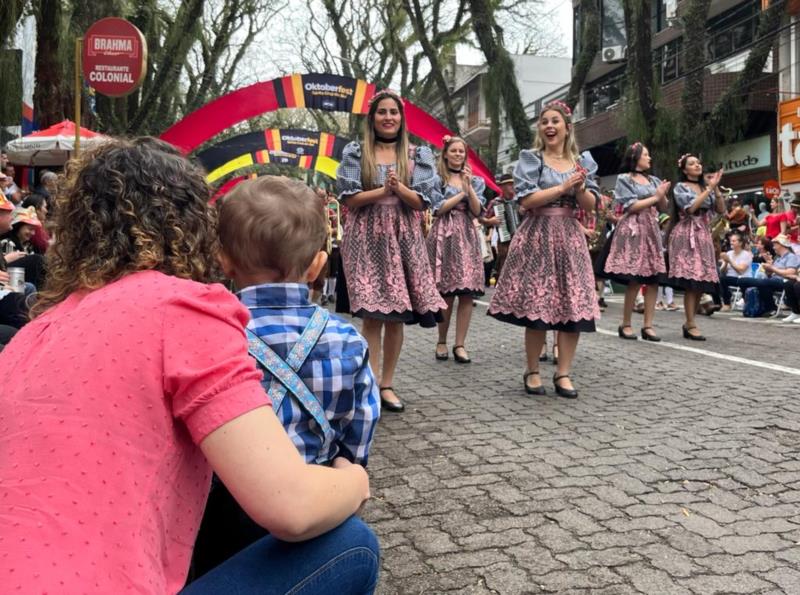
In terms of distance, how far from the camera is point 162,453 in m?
1.32

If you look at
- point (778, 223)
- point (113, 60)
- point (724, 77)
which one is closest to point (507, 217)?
point (113, 60)

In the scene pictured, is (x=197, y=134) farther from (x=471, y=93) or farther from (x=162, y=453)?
(x=471, y=93)

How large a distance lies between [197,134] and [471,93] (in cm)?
4151

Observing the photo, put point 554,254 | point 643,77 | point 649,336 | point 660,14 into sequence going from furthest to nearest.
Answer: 1. point 660,14
2. point 643,77
3. point 649,336
4. point 554,254

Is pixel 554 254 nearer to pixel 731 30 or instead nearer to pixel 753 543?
pixel 753 543

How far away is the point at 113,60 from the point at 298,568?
10016 mm

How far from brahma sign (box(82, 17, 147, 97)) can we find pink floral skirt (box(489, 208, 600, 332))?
6557 mm

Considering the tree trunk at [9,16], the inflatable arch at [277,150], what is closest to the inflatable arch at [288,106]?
the tree trunk at [9,16]

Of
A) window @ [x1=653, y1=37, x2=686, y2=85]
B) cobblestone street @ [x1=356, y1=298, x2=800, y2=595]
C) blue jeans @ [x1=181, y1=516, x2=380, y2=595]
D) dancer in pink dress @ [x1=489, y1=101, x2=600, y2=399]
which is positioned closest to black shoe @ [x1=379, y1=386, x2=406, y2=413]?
cobblestone street @ [x1=356, y1=298, x2=800, y2=595]

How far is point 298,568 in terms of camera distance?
61.0 inches

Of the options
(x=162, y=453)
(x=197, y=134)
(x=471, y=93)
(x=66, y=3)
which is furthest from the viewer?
(x=471, y=93)

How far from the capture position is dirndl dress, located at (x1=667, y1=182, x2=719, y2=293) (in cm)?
853

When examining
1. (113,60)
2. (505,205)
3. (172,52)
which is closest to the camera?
(505,205)

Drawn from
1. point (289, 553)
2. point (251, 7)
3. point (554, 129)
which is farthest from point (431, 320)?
point (251, 7)
